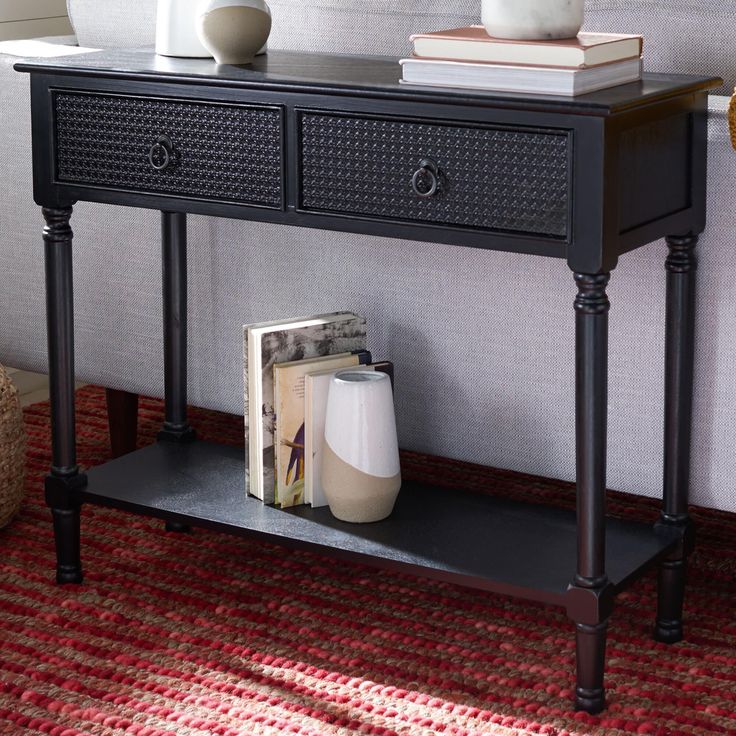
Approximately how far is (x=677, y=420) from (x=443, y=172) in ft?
1.40

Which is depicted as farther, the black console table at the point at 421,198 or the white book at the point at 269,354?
the white book at the point at 269,354

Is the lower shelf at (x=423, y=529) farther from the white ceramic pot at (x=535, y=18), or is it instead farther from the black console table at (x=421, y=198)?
the white ceramic pot at (x=535, y=18)

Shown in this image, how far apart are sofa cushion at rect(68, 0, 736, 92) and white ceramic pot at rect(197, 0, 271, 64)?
7.7 inches

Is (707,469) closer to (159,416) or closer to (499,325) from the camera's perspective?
(499,325)

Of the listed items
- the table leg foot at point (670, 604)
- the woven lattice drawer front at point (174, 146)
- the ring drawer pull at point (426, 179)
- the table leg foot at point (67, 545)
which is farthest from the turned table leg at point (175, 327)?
the table leg foot at point (670, 604)

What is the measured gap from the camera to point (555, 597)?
1467 mm

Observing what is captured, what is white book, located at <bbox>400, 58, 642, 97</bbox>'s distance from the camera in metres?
1.32

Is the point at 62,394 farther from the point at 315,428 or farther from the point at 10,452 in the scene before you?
the point at 315,428

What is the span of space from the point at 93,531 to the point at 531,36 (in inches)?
40.0

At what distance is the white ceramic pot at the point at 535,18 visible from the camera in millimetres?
1374

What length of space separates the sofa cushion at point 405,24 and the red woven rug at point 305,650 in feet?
2.00

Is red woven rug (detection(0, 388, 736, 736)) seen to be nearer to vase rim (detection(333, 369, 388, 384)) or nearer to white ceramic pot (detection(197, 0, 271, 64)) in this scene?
vase rim (detection(333, 369, 388, 384))

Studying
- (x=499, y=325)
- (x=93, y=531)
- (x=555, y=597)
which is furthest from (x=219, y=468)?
(x=555, y=597)

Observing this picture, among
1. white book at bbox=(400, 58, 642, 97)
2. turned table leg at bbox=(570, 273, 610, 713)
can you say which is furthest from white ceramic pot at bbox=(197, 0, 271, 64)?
turned table leg at bbox=(570, 273, 610, 713)
